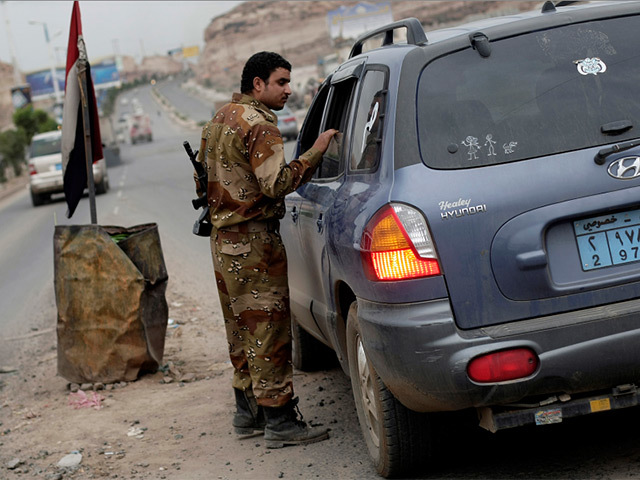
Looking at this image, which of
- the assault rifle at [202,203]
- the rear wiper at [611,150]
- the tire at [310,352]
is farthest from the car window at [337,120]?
the tire at [310,352]

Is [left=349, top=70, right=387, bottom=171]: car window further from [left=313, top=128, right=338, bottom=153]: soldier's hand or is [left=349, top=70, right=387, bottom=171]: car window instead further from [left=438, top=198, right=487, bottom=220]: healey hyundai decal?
[left=438, top=198, right=487, bottom=220]: healey hyundai decal

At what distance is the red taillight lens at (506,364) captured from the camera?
3375mm

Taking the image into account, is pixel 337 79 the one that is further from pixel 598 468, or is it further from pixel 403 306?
pixel 598 468

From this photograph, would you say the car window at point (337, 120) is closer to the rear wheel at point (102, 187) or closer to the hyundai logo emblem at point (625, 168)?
the hyundai logo emblem at point (625, 168)

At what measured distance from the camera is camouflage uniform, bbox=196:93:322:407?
4.58 meters

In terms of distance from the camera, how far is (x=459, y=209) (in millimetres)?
3457

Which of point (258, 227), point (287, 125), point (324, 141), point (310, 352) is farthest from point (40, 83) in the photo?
point (324, 141)

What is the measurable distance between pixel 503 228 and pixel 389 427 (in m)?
0.95

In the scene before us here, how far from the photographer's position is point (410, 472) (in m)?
4.06

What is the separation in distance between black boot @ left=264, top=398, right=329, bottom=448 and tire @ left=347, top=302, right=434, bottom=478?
0.74m

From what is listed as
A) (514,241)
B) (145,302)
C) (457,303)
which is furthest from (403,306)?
(145,302)

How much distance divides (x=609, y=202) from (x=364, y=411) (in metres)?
1.43

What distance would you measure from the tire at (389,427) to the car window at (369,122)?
59 cm

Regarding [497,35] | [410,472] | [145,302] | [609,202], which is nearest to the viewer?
[609,202]
